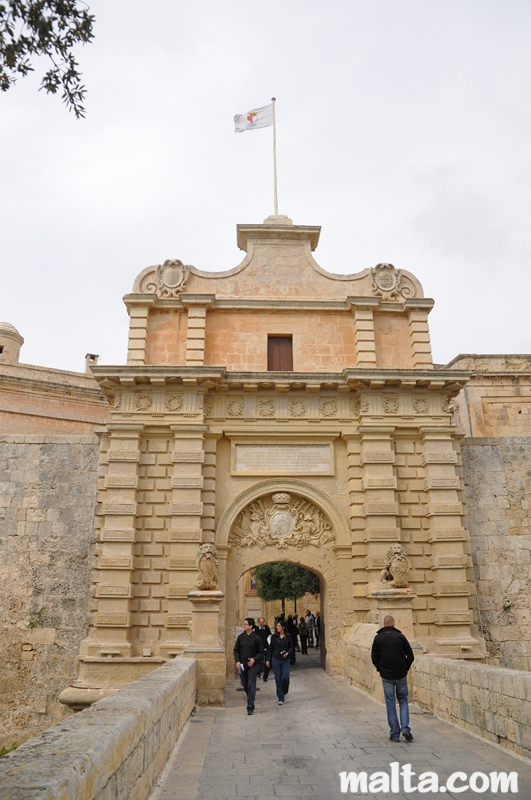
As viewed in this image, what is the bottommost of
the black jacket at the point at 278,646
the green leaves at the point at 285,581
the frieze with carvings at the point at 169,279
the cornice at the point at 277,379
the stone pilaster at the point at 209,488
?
the black jacket at the point at 278,646

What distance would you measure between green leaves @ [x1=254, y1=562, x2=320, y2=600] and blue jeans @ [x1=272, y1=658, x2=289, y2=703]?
16.2 m

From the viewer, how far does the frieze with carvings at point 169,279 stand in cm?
1625

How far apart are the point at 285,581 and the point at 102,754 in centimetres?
2664

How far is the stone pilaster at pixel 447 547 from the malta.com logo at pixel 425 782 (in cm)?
830

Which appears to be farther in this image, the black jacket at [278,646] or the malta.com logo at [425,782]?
the black jacket at [278,646]

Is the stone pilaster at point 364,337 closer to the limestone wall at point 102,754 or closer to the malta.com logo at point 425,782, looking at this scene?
the limestone wall at point 102,754

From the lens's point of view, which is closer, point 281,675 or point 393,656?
point 393,656

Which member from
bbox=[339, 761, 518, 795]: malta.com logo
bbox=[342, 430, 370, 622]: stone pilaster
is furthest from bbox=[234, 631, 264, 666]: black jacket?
bbox=[339, 761, 518, 795]: malta.com logo

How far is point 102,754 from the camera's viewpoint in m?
3.26

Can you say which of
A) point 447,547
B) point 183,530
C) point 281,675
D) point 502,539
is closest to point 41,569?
point 183,530

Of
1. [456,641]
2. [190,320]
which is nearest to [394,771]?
[456,641]

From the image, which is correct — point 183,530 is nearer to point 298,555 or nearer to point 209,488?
point 209,488

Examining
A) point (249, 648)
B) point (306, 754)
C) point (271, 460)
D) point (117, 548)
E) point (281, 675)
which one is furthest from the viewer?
point (271, 460)

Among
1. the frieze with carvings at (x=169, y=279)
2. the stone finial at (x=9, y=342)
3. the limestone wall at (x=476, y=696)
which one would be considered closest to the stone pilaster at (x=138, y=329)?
the frieze with carvings at (x=169, y=279)
